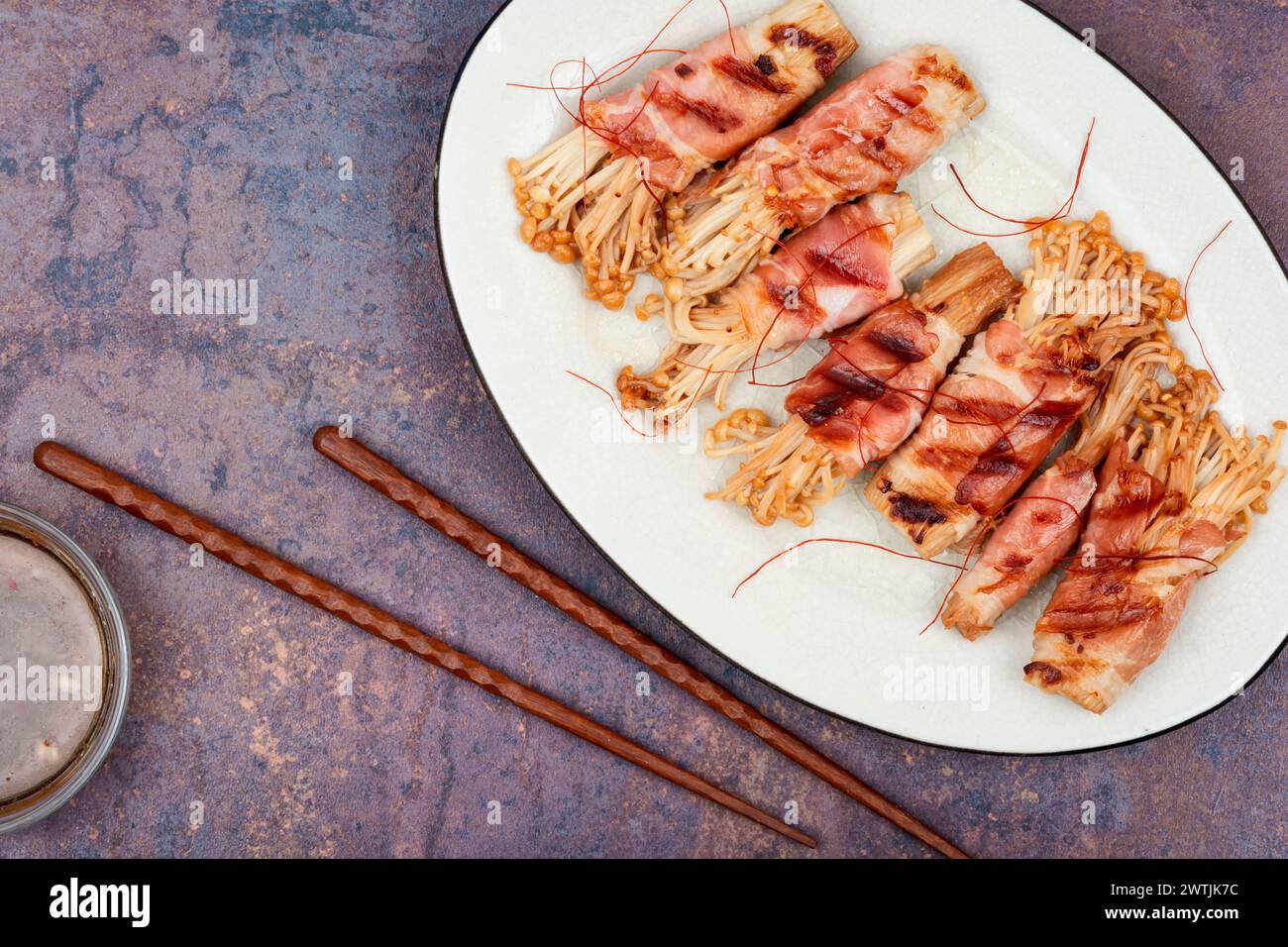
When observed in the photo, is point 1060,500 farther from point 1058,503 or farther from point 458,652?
point 458,652

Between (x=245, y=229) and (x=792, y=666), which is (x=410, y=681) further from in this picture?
(x=245, y=229)

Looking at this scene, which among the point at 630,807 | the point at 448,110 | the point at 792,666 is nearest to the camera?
the point at 448,110

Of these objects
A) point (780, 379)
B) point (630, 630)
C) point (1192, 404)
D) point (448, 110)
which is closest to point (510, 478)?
point (630, 630)

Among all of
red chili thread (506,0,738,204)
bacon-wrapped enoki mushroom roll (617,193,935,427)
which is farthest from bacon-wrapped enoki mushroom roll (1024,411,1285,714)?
red chili thread (506,0,738,204)

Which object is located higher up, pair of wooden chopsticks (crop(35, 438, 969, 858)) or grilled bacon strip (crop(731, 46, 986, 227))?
grilled bacon strip (crop(731, 46, 986, 227))

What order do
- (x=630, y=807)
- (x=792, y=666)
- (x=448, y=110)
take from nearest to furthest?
(x=448, y=110), (x=792, y=666), (x=630, y=807)

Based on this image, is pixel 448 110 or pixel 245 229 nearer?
pixel 448 110

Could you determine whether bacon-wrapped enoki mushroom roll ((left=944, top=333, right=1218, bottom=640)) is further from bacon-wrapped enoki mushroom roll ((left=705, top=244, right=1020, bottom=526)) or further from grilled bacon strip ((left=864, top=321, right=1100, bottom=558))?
bacon-wrapped enoki mushroom roll ((left=705, top=244, right=1020, bottom=526))

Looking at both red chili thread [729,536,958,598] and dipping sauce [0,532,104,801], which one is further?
red chili thread [729,536,958,598]
